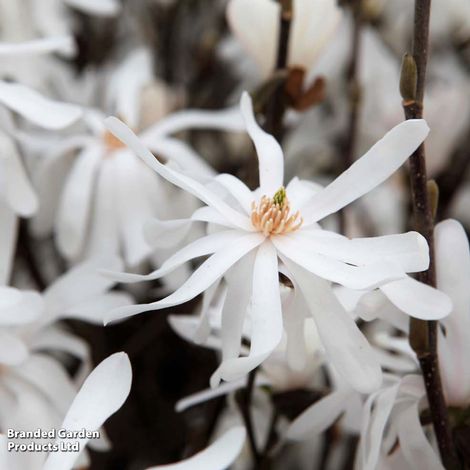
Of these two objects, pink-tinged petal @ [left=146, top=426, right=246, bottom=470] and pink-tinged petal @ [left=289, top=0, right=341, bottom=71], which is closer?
pink-tinged petal @ [left=146, top=426, right=246, bottom=470]

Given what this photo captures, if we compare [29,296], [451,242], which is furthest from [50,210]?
[451,242]

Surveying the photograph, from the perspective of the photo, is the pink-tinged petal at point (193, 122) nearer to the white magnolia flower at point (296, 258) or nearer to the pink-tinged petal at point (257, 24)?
the pink-tinged petal at point (257, 24)

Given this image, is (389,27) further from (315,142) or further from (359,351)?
(359,351)

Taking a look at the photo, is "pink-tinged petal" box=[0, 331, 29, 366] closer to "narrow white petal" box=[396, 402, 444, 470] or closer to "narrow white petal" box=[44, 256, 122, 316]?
"narrow white petal" box=[44, 256, 122, 316]

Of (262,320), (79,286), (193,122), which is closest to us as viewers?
(262,320)

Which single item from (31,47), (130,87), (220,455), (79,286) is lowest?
(220,455)

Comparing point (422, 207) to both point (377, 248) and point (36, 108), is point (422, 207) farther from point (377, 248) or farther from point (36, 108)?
point (36, 108)

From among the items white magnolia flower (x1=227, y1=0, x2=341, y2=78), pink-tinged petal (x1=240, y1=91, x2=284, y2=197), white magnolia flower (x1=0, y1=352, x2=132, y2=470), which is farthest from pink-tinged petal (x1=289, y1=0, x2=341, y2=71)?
white magnolia flower (x1=0, y1=352, x2=132, y2=470)

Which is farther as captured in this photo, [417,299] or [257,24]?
[257,24]

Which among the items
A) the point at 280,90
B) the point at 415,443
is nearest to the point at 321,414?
the point at 415,443
